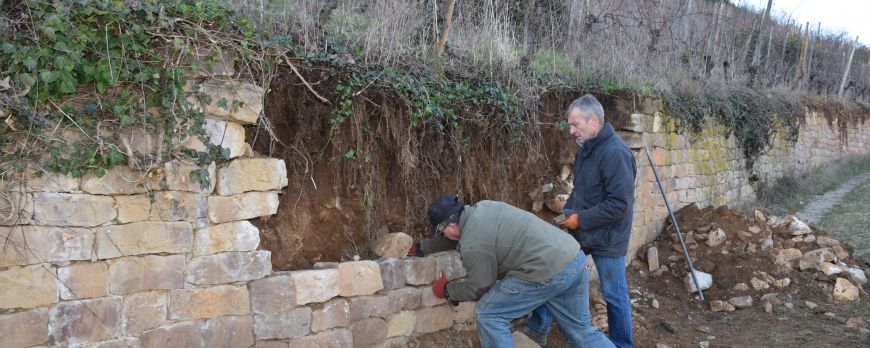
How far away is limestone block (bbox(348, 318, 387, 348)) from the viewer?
4.12 meters

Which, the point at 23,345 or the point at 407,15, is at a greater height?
the point at 407,15

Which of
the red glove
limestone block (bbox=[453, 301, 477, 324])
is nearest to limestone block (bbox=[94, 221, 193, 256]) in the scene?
the red glove

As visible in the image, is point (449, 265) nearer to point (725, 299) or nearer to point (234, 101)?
point (234, 101)

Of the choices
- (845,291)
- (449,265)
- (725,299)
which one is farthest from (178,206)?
(845,291)

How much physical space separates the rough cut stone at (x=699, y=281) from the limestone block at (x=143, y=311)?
556 cm

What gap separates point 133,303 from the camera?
10.5ft

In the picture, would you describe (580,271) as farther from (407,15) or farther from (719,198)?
(719,198)

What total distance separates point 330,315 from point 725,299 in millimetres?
4679

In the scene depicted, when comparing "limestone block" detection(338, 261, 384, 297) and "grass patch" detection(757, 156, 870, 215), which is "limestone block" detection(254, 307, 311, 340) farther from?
"grass patch" detection(757, 156, 870, 215)

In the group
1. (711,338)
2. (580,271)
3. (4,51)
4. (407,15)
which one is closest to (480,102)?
(407,15)

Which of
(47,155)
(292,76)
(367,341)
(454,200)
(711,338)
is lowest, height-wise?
(711,338)

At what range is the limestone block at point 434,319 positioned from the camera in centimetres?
453

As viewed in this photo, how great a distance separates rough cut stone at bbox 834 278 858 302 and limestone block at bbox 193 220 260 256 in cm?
613

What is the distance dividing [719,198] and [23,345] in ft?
32.1
